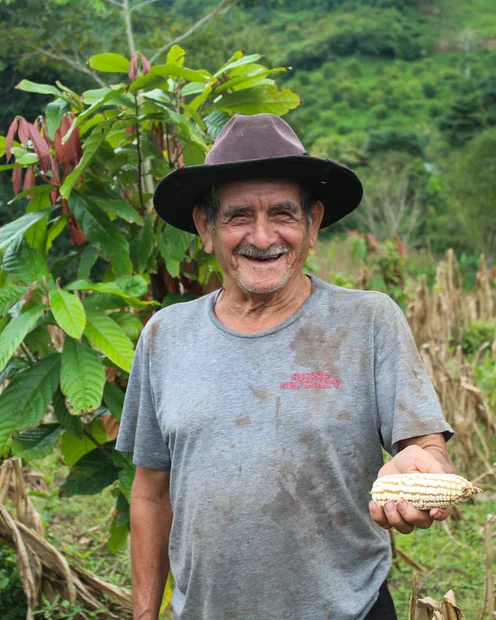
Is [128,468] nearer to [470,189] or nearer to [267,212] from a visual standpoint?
[267,212]

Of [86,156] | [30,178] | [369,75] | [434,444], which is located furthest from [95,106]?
[369,75]

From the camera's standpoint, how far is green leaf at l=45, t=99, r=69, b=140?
2.55 metres

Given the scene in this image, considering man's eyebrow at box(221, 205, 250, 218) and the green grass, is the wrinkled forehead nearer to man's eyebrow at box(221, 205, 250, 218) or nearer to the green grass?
man's eyebrow at box(221, 205, 250, 218)

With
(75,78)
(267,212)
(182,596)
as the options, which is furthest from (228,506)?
(75,78)

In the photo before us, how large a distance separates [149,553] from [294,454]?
0.56 meters

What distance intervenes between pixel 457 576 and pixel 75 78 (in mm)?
13851

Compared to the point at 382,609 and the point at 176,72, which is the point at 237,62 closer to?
the point at 176,72

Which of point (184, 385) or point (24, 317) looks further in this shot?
point (24, 317)

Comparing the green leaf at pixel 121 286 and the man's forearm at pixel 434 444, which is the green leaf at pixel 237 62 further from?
the man's forearm at pixel 434 444

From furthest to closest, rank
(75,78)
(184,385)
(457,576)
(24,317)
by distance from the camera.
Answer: (75,78) → (457,576) → (24,317) → (184,385)

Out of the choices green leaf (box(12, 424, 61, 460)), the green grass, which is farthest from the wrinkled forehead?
the green grass

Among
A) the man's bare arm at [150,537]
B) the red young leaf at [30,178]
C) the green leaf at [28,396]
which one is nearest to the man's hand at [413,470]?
the man's bare arm at [150,537]

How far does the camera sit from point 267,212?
193 centimetres

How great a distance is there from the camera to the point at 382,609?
70.8 inches
